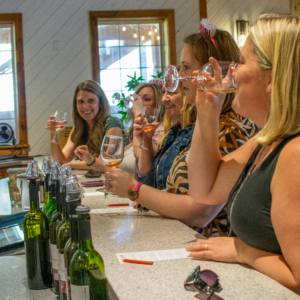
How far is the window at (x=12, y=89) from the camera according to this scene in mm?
5879

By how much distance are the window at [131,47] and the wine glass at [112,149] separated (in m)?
4.56

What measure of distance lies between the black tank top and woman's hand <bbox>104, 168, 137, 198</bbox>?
2.15 feet

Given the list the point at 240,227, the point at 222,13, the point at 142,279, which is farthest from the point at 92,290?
the point at 222,13


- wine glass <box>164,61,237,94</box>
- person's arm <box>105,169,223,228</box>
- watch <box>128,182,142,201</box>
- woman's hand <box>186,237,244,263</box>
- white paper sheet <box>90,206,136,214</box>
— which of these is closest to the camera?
woman's hand <box>186,237,244,263</box>

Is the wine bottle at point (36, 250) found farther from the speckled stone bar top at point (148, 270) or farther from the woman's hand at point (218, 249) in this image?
the woman's hand at point (218, 249)

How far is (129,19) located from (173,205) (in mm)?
5178

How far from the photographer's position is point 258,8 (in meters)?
6.35

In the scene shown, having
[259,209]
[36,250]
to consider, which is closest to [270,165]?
[259,209]

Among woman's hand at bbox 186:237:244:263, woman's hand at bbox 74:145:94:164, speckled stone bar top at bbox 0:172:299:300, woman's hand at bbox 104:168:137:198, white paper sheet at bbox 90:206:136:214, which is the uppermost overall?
woman's hand at bbox 74:145:94:164

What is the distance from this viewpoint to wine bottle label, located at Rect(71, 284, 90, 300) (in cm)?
A: 76

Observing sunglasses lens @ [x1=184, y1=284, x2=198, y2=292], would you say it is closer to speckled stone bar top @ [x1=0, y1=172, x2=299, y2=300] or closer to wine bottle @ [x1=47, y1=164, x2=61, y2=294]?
speckled stone bar top @ [x1=0, y1=172, x2=299, y2=300]

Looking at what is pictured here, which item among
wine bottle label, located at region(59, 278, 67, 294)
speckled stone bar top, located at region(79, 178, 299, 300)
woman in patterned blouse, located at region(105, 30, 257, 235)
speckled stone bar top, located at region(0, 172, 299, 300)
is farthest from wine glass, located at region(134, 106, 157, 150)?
wine bottle label, located at region(59, 278, 67, 294)

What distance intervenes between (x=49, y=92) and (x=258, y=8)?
12.1 ft

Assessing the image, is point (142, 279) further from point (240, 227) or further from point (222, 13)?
point (222, 13)
